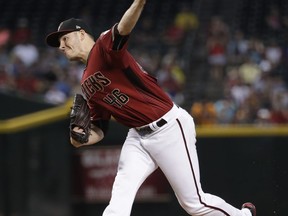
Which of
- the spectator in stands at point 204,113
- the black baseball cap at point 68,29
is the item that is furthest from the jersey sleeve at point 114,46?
the spectator in stands at point 204,113

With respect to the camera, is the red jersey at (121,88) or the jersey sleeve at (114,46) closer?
the jersey sleeve at (114,46)

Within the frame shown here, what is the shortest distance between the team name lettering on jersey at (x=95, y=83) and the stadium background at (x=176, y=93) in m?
2.45

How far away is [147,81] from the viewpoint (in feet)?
17.7

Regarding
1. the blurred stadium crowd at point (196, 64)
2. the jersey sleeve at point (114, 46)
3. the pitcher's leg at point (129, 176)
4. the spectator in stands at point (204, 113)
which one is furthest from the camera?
the blurred stadium crowd at point (196, 64)

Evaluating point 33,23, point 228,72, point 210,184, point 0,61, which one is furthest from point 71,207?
point 33,23

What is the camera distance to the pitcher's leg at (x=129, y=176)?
522 cm

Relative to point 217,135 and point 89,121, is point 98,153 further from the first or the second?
point 89,121

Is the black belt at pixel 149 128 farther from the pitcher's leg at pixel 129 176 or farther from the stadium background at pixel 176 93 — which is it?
the stadium background at pixel 176 93

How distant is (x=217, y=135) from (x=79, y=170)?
4.76ft

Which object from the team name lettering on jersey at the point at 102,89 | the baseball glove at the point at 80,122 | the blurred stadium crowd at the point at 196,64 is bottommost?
the blurred stadium crowd at the point at 196,64

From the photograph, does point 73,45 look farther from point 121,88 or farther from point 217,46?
point 217,46

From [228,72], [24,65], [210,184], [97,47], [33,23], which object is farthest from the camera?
[33,23]

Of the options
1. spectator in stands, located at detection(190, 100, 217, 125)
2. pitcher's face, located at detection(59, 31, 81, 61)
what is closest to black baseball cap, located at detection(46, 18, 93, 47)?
pitcher's face, located at detection(59, 31, 81, 61)

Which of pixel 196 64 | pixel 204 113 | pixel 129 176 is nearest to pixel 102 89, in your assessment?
pixel 129 176
